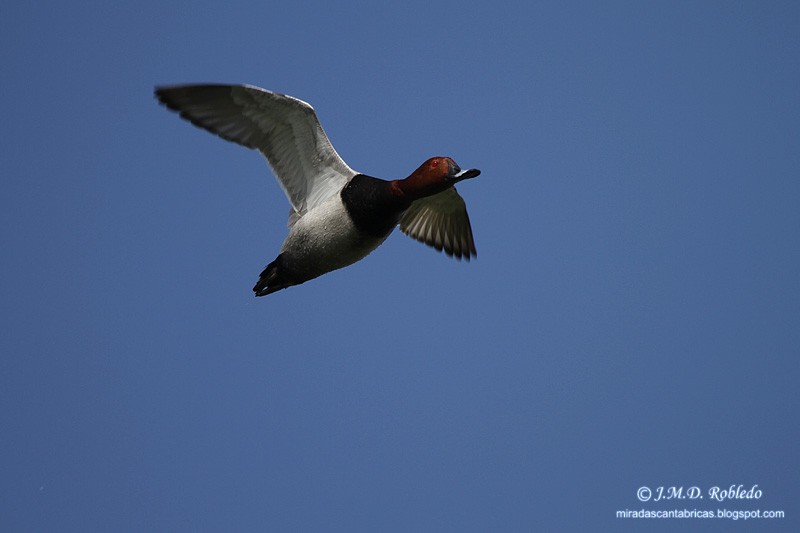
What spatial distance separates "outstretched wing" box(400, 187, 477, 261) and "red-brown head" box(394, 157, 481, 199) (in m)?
2.08

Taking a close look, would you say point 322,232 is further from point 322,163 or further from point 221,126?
point 221,126

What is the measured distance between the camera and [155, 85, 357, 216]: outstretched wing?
693 centimetres

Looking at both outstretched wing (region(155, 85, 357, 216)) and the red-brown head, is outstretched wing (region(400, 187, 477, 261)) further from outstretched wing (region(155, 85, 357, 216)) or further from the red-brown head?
the red-brown head

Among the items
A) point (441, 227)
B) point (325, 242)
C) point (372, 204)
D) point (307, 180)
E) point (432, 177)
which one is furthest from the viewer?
point (441, 227)

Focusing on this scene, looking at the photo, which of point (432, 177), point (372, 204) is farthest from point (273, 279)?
point (432, 177)

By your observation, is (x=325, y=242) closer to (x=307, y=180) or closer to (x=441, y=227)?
(x=307, y=180)

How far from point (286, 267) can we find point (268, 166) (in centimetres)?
89

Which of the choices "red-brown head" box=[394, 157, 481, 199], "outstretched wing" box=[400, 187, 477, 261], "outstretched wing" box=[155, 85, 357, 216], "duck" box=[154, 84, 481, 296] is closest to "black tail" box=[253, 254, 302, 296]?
"duck" box=[154, 84, 481, 296]

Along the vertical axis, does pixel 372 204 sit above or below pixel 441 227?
below

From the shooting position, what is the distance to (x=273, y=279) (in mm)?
7582

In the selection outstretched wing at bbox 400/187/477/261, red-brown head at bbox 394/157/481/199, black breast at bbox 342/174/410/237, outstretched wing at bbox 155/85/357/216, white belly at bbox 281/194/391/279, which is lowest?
white belly at bbox 281/194/391/279

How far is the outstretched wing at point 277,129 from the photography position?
6.93 meters

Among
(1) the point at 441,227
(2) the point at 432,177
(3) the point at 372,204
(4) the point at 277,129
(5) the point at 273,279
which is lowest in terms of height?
(5) the point at 273,279

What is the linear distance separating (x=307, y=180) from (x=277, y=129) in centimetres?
55
